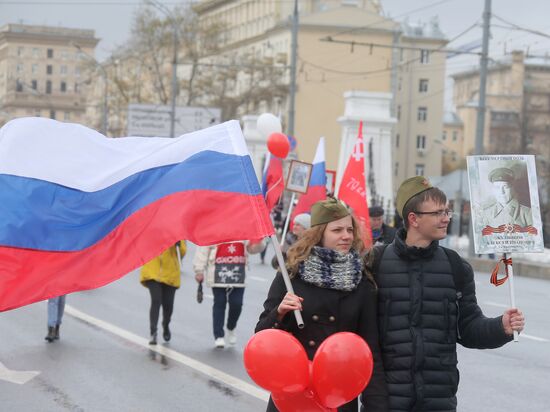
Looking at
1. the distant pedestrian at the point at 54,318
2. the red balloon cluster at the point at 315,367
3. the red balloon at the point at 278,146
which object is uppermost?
the red balloon at the point at 278,146

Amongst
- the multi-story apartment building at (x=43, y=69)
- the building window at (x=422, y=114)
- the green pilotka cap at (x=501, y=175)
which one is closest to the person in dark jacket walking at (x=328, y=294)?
the green pilotka cap at (x=501, y=175)

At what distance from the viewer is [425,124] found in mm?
100312

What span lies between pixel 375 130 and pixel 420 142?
5816cm

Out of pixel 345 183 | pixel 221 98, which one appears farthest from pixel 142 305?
pixel 221 98

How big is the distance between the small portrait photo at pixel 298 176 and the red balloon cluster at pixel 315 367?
11976 mm

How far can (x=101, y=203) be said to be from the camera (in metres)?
6.23

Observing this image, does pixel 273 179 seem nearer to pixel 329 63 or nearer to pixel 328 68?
pixel 328 68

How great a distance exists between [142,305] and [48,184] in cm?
1158

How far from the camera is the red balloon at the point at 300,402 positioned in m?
5.42

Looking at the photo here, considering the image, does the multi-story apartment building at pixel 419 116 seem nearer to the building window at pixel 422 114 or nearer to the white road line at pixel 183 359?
the building window at pixel 422 114

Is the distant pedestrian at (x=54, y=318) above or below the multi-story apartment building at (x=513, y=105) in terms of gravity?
below

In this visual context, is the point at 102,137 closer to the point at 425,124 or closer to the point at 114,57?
the point at 114,57

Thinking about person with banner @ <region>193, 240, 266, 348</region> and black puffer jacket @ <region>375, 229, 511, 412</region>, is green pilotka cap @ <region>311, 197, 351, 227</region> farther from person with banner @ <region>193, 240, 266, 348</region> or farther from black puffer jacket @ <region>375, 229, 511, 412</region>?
person with banner @ <region>193, 240, 266, 348</region>

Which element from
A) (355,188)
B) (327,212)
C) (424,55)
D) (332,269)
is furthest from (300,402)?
(424,55)
